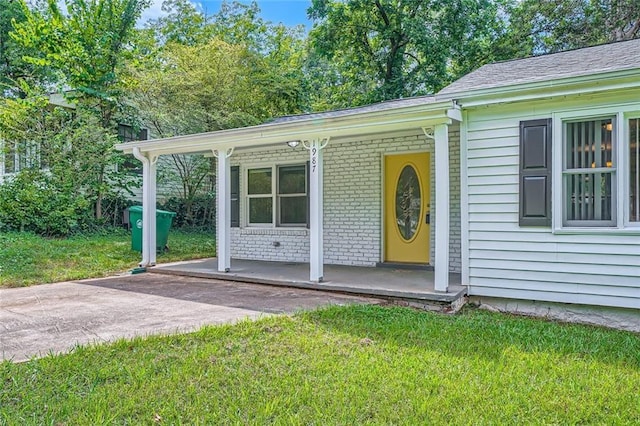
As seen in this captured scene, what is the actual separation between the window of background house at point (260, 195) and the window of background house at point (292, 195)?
234 millimetres

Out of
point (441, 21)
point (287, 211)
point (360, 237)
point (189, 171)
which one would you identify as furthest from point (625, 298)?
point (441, 21)

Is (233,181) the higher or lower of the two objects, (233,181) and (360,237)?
the higher

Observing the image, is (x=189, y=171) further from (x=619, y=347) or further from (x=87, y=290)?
(x=619, y=347)

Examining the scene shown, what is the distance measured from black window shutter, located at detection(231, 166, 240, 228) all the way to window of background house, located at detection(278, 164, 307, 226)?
0.96 meters

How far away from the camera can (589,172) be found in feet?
15.5

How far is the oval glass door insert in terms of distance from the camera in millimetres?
7258

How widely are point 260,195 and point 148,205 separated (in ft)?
6.82

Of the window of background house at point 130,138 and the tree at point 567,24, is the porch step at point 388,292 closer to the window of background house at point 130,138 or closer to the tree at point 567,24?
the window of background house at point 130,138

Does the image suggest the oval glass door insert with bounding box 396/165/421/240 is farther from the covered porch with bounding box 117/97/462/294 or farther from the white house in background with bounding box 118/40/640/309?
the covered porch with bounding box 117/97/462/294

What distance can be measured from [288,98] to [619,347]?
1377cm

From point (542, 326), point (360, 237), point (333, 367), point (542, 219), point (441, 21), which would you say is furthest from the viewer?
point (441, 21)

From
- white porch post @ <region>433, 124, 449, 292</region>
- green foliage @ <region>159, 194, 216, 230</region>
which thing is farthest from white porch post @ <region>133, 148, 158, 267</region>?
green foliage @ <region>159, 194, 216, 230</region>

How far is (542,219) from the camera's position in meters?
4.92

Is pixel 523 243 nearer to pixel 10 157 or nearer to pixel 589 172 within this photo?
pixel 589 172
